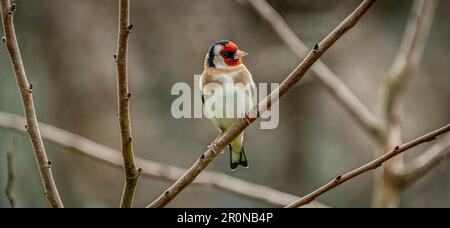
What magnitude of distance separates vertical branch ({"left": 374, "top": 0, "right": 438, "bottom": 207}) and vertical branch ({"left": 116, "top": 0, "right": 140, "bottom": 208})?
1.22 metres

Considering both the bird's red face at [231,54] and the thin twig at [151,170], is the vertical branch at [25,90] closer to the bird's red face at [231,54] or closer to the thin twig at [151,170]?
the thin twig at [151,170]

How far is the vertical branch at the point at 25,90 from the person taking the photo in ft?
4.35

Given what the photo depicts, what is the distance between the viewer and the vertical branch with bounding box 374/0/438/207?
2.36 metres

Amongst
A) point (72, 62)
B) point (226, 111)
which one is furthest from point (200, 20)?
point (226, 111)

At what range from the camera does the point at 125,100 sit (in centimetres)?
135

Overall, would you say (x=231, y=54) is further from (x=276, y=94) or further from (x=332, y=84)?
(x=276, y=94)

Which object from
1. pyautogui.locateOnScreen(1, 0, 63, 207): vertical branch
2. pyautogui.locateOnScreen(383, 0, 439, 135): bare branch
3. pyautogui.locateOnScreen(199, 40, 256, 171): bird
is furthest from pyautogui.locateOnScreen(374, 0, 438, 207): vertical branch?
pyautogui.locateOnScreen(1, 0, 63, 207): vertical branch

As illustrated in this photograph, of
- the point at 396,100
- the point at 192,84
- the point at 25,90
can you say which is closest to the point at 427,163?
the point at 396,100

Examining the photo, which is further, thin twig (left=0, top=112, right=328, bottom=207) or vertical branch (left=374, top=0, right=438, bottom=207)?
vertical branch (left=374, top=0, right=438, bottom=207)

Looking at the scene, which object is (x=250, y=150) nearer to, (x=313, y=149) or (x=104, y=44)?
(x=313, y=149)

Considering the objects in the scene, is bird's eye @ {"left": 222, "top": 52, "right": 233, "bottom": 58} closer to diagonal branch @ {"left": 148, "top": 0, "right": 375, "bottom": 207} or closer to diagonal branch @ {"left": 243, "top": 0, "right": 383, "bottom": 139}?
diagonal branch @ {"left": 243, "top": 0, "right": 383, "bottom": 139}

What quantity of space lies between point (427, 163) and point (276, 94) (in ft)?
3.48
